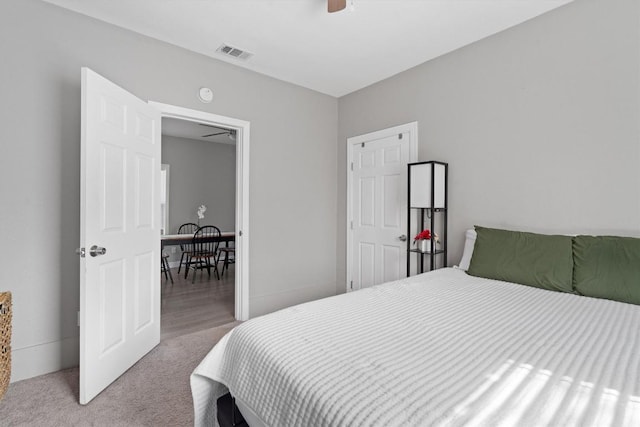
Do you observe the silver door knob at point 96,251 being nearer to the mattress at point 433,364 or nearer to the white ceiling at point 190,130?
the mattress at point 433,364

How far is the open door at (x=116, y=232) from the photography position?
188 centimetres

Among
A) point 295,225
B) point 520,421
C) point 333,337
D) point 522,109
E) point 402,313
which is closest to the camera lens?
point 520,421

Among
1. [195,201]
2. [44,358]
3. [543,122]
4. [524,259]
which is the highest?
[543,122]

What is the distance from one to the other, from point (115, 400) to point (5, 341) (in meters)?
0.74

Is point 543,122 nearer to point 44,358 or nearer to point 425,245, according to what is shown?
point 425,245

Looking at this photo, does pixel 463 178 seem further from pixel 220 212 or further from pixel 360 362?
pixel 220 212

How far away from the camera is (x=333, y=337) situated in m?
1.15

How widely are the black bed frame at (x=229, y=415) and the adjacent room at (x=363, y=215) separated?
1 cm

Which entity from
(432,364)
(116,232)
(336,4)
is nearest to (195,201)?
(116,232)

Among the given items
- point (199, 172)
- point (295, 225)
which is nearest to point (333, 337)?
point (295, 225)

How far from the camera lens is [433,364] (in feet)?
3.11

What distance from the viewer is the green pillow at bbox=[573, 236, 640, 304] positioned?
1.66 metres

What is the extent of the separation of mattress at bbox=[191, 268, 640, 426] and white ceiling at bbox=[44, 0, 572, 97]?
207 centimetres

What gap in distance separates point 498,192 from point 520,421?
220 cm
